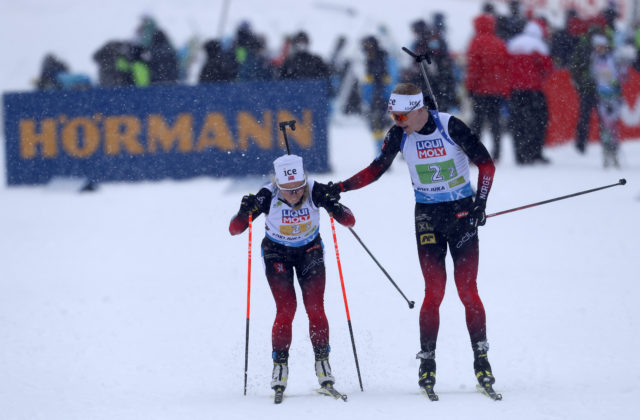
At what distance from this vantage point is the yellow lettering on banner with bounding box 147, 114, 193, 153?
15.9m

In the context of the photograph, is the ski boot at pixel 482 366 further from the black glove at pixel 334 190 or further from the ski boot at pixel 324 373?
the black glove at pixel 334 190

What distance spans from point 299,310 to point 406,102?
381 cm

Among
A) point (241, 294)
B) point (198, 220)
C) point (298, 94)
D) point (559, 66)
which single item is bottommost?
point (241, 294)

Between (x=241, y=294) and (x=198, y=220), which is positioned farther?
(x=198, y=220)

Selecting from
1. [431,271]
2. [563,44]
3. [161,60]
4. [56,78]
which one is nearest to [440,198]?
[431,271]

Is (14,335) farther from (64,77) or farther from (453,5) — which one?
(453,5)

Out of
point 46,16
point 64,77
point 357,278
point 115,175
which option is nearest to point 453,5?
point 46,16

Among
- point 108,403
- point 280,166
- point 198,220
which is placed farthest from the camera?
point 198,220

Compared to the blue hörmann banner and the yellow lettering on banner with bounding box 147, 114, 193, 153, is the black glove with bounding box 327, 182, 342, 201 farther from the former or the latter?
the yellow lettering on banner with bounding box 147, 114, 193, 153

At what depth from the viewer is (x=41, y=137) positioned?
16.2m

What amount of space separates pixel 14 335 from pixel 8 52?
86.0 feet

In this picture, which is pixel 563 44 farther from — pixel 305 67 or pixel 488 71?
pixel 305 67

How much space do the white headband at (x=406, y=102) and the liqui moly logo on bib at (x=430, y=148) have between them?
9.7 inches

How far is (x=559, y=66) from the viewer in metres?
20.6
